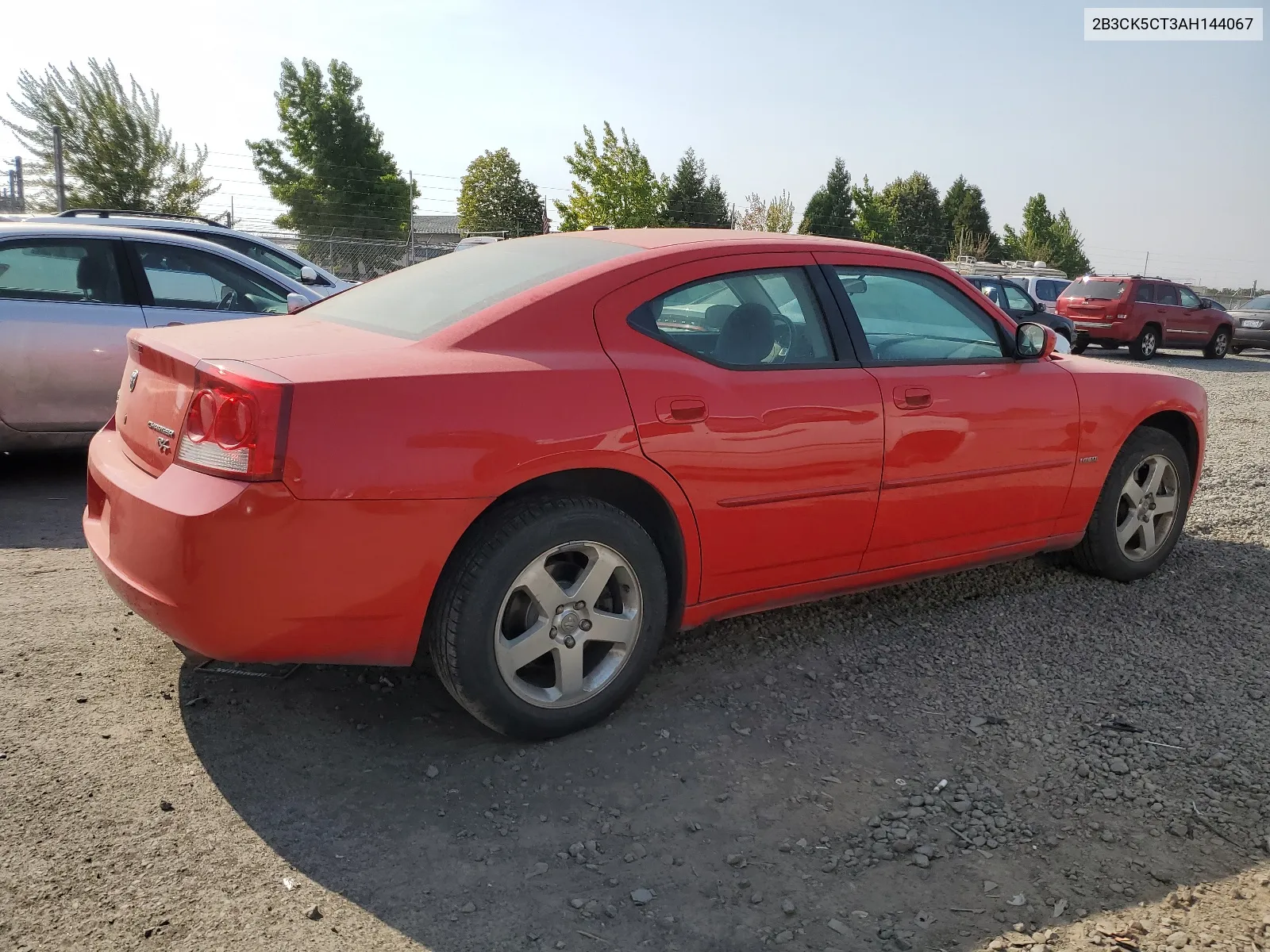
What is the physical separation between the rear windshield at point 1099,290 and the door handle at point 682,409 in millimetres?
19221

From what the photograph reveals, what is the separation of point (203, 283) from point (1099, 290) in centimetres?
1833

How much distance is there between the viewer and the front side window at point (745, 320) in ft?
10.8

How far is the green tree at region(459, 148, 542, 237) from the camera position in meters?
54.7

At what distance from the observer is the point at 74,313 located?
584 centimetres

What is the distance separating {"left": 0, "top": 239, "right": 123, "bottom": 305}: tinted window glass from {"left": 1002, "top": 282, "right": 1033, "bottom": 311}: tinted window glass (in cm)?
1545

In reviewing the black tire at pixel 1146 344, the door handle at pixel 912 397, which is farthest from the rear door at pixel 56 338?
the black tire at pixel 1146 344

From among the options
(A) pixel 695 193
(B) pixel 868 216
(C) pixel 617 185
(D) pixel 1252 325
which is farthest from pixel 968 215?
(D) pixel 1252 325

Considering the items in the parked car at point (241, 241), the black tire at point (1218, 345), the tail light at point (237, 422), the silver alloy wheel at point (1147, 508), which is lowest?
the silver alloy wheel at point (1147, 508)

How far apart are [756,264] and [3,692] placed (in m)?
2.84

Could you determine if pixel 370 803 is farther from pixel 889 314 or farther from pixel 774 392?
pixel 889 314

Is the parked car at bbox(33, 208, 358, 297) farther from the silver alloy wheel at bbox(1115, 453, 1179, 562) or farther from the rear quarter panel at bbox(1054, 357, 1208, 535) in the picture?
the silver alloy wheel at bbox(1115, 453, 1179, 562)

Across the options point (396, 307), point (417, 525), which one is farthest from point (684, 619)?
point (396, 307)

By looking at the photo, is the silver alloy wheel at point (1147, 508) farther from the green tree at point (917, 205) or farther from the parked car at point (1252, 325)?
the green tree at point (917, 205)

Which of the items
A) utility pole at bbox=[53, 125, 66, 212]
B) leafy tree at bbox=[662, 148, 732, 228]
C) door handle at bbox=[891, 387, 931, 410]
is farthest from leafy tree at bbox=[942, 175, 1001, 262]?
door handle at bbox=[891, 387, 931, 410]
